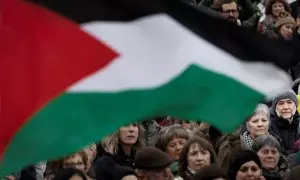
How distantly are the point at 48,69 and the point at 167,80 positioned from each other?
587 mm

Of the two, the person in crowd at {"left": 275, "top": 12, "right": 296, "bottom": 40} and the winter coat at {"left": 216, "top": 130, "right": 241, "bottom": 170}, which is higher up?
the person in crowd at {"left": 275, "top": 12, "right": 296, "bottom": 40}

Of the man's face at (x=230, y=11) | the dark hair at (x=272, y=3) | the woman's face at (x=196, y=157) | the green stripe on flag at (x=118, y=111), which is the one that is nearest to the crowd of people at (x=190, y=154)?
the woman's face at (x=196, y=157)

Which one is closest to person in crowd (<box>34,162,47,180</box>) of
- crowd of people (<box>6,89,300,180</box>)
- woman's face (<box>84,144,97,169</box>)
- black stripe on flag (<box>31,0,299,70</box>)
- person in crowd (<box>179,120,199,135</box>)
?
crowd of people (<box>6,89,300,180</box>)

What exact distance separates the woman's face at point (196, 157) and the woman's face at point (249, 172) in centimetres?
31

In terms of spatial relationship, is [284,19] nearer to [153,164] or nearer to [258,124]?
[258,124]

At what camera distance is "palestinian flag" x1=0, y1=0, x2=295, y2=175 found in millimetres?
4777

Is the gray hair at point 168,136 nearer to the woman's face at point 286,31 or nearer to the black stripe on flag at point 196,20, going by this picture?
the black stripe on flag at point 196,20

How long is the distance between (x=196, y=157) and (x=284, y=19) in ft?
21.8

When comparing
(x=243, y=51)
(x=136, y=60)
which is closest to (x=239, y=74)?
(x=243, y=51)

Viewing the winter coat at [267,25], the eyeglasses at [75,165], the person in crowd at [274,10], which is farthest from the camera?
the person in crowd at [274,10]

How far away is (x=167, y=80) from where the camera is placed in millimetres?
4922

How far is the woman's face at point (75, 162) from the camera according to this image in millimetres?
8664

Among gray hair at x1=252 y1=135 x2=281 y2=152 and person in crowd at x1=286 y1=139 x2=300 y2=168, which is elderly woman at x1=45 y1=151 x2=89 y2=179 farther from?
person in crowd at x1=286 y1=139 x2=300 y2=168

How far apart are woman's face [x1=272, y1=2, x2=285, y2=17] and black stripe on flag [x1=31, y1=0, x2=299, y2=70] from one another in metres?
10.8
